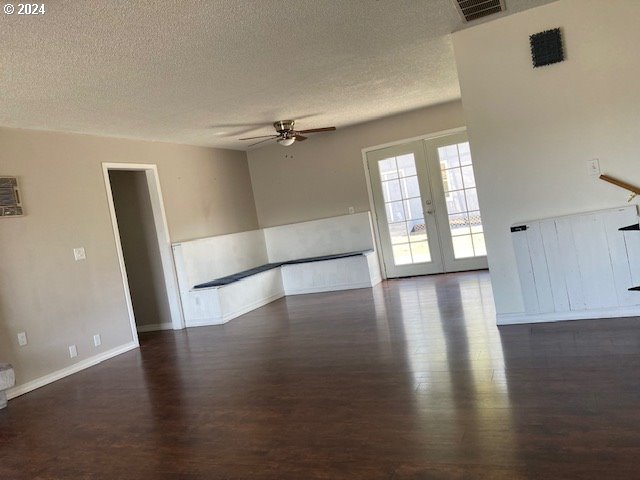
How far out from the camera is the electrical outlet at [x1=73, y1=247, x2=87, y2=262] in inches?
201

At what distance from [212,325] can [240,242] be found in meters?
1.82

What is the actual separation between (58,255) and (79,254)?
239 millimetres

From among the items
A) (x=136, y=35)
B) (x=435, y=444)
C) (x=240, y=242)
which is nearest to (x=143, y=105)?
(x=136, y=35)

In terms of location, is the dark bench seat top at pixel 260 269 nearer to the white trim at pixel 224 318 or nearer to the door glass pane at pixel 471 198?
the white trim at pixel 224 318

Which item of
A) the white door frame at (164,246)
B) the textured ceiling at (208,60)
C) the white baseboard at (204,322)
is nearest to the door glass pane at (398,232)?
the textured ceiling at (208,60)

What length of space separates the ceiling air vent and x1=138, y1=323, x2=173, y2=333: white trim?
5061mm

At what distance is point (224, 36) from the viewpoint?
3342 mm

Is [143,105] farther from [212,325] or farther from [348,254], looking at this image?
[348,254]

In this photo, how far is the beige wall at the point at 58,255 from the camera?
14.8ft

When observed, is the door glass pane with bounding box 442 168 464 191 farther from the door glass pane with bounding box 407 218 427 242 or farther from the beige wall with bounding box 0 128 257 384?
the beige wall with bounding box 0 128 257 384

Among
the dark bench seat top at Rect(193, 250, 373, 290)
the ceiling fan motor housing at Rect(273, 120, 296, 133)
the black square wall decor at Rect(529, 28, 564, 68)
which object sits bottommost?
the dark bench seat top at Rect(193, 250, 373, 290)

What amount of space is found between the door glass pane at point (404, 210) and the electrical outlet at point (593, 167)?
3827mm

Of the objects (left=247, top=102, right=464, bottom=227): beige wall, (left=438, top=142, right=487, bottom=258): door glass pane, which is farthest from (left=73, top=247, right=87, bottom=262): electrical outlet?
(left=438, top=142, right=487, bottom=258): door glass pane

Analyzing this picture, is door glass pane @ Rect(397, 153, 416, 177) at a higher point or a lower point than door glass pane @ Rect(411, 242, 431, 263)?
higher
